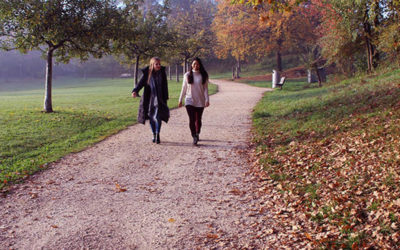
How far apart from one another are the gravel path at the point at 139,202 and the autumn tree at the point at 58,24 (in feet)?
25.2

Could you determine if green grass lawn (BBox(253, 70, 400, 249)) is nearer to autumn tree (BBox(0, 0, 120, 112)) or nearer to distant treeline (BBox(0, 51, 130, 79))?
autumn tree (BBox(0, 0, 120, 112))

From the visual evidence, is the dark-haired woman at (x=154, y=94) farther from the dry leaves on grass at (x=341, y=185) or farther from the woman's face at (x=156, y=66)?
the dry leaves on grass at (x=341, y=185)

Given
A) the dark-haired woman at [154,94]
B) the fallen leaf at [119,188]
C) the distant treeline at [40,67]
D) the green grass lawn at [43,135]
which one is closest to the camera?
the fallen leaf at [119,188]

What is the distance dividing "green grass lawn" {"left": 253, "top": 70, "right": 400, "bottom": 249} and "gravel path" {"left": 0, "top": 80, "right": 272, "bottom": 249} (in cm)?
65

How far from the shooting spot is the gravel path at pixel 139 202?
380 cm

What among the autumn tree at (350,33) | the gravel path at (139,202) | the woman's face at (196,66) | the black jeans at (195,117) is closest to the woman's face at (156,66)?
the woman's face at (196,66)

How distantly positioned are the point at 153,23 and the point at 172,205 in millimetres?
22898

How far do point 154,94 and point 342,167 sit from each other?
4697 mm

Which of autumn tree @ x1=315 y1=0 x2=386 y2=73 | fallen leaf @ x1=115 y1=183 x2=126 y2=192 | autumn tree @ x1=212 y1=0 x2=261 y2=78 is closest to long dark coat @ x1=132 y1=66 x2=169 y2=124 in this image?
fallen leaf @ x1=115 y1=183 x2=126 y2=192

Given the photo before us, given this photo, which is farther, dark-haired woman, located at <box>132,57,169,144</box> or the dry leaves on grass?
dark-haired woman, located at <box>132,57,169,144</box>

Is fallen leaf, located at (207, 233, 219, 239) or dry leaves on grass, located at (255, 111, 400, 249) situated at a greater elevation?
dry leaves on grass, located at (255, 111, 400, 249)

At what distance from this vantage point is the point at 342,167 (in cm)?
549

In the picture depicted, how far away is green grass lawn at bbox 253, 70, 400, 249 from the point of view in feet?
12.2

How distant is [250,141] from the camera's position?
27.8 feet
